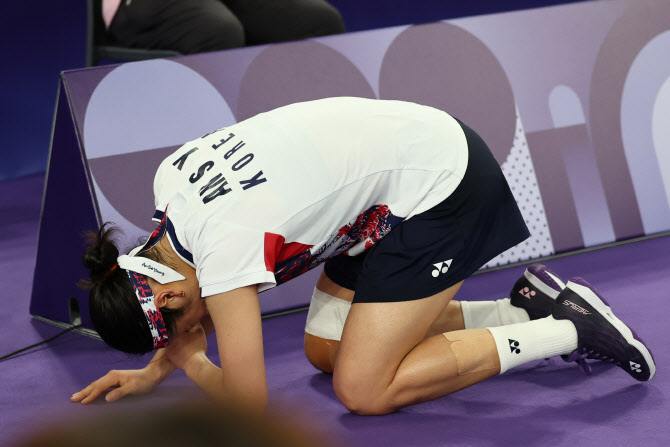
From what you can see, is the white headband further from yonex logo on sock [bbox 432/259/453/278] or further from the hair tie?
yonex logo on sock [bbox 432/259/453/278]

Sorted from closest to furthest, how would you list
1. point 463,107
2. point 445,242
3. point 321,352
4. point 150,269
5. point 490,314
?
point 150,269
point 445,242
point 321,352
point 490,314
point 463,107

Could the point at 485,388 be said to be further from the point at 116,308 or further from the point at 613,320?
the point at 116,308

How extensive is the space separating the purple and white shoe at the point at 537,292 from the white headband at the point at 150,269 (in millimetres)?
914

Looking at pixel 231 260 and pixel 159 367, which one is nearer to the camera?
pixel 231 260

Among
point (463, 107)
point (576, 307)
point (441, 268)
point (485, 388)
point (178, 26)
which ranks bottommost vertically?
point (485, 388)

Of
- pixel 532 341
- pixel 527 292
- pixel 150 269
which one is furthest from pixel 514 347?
pixel 150 269

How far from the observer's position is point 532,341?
189cm

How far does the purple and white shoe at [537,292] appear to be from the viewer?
2.09 meters

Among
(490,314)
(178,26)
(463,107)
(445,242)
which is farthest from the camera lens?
(178,26)

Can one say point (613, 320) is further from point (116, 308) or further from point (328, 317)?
point (116, 308)

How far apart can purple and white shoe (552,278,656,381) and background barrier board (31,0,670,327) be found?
2.76 ft

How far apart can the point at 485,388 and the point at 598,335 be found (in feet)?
0.93

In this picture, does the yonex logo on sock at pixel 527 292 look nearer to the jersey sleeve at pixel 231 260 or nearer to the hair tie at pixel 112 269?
the jersey sleeve at pixel 231 260

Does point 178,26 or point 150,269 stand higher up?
point 178,26
